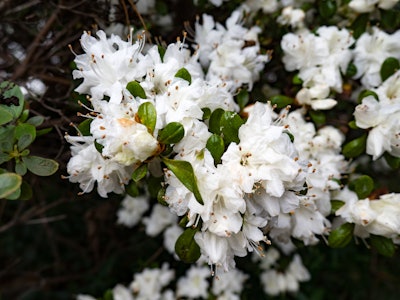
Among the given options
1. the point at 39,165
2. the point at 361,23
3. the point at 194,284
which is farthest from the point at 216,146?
the point at 194,284

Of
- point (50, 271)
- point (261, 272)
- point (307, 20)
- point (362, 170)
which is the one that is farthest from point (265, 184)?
point (50, 271)

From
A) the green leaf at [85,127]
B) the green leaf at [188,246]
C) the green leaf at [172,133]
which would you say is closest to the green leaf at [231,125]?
the green leaf at [172,133]

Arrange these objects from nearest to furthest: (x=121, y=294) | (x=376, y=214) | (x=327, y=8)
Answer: (x=376, y=214)
(x=327, y=8)
(x=121, y=294)

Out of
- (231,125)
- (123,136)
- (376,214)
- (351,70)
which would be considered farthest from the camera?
(351,70)

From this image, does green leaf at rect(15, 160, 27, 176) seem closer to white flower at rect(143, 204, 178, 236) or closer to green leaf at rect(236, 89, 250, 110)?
green leaf at rect(236, 89, 250, 110)

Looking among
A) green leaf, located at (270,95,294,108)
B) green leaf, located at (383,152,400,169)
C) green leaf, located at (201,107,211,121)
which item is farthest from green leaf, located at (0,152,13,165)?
green leaf, located at (383,152,400,169)

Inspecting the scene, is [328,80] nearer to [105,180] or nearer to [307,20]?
[307,20]

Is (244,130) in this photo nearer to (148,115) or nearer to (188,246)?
(148,115)
